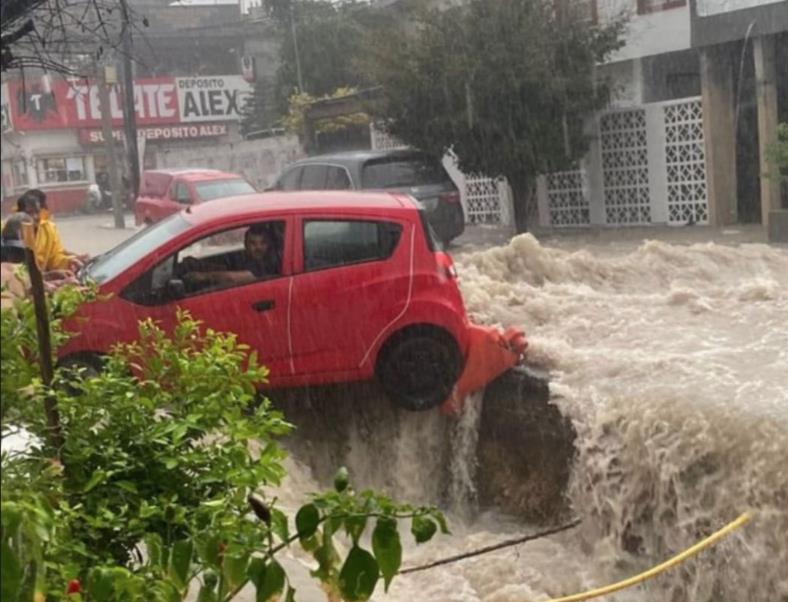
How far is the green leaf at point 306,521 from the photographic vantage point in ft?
7.59

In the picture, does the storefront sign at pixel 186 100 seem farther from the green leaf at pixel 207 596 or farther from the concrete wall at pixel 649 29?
the green leaf at pixel 207 596

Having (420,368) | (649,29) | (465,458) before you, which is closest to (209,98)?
(649,29)

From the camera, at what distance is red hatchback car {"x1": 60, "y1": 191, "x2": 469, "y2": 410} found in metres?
7.24

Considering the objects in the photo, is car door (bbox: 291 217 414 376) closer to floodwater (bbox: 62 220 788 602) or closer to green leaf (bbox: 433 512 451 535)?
floodwater (bbox: 62 220 788 602)

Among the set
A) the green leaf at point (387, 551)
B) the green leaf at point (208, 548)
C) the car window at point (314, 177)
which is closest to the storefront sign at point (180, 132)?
the car window at point (314, 177)

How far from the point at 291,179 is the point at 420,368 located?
7938 millimetres

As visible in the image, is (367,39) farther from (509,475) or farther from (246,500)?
(246,500)

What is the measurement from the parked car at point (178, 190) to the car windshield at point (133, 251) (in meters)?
7.64

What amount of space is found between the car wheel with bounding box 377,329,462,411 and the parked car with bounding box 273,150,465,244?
685 centimetres

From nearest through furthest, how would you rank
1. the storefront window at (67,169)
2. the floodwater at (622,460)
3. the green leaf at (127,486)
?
the green leaf at (127,486)
the floodwater at (622,460)
the storefront window at (67,169)

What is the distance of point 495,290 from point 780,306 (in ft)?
8.04

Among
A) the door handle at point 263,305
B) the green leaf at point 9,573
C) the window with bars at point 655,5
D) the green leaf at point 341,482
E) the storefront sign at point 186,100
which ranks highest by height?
the window with bars at point 655,5

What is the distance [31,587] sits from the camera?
74.5 inches

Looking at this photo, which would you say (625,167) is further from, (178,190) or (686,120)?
(178,190)
